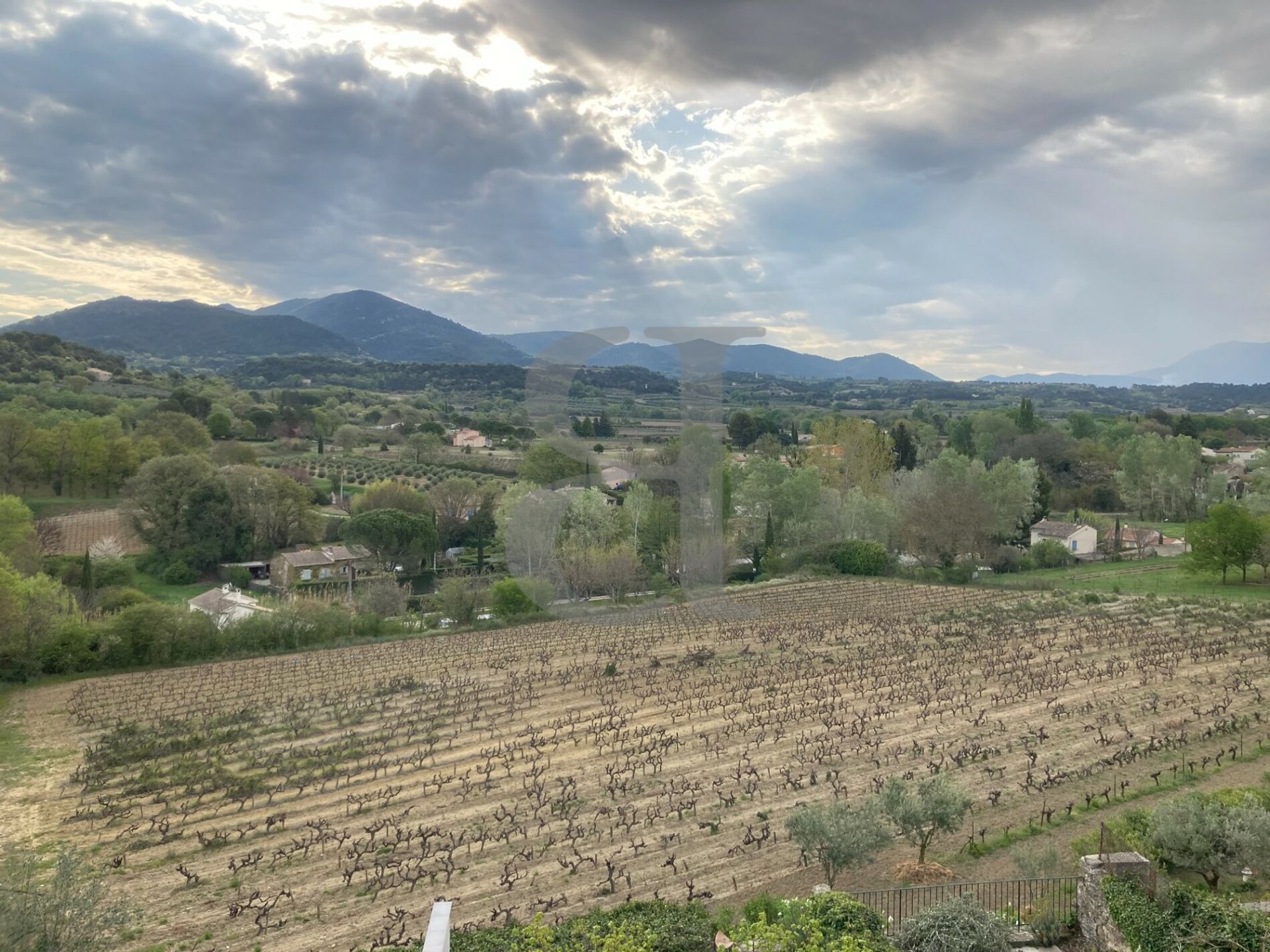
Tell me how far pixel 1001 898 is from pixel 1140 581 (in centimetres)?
2930

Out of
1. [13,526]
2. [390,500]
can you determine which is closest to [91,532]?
[13,526]

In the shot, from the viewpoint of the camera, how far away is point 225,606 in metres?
27.8

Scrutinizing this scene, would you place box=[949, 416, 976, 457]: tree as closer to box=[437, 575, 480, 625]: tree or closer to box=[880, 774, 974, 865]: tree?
box=[437, 575, 480, 625]: tree

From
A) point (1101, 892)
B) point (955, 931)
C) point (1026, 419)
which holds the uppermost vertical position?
point (1026, 419)

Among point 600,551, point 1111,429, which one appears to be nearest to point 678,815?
point 600,551

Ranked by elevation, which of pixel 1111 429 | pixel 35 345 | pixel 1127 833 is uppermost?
pixel 35 345

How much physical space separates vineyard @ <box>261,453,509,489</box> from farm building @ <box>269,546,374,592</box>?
44.3 ft

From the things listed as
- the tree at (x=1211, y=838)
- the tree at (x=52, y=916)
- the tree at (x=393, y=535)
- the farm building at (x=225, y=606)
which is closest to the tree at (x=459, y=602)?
the farm building at (x=225, y=606)

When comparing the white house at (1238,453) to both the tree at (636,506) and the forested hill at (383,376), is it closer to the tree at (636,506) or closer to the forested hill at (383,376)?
the tree at (636,506)

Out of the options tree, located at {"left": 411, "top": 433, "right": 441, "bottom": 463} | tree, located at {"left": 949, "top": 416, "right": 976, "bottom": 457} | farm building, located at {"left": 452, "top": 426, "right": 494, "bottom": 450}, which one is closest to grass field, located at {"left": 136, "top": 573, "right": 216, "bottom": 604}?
tree, located at {"left": 411, "top": 433, "right": 441, "bottom": 463}

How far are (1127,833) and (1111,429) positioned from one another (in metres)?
73.8

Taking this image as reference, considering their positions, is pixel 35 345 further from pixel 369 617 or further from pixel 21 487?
pixel 369 617

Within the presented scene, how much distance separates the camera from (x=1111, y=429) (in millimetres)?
70312

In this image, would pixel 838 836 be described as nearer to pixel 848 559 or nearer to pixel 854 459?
pixel 848 559
